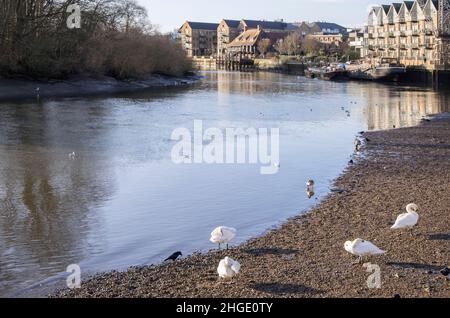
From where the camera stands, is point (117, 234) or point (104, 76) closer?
point (117, 234)

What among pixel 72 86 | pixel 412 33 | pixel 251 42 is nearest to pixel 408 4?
pixel 412 33

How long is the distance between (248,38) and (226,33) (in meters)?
16.2

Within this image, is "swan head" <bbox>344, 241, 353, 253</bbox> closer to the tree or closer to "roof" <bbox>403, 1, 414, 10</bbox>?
the tree

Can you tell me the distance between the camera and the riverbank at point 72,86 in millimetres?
48531

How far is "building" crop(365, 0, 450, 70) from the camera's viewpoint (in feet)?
262

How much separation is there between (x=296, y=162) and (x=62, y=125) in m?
13.1

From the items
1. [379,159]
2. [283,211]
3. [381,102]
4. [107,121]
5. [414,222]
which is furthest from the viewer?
[381,102]

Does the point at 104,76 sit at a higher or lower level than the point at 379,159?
higher

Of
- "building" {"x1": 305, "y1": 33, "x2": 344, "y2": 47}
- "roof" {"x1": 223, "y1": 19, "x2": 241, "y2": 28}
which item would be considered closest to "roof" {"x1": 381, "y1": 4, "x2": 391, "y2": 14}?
"building" {"x1": 305, "y1": 33, "x2": 344, "y2": 47}

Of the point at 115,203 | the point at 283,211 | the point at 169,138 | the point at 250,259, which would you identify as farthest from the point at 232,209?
the point at 169,138

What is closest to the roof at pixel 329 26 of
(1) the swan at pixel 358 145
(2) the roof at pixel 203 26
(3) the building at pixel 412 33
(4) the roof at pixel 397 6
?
(2) the roof at pixel 203 26

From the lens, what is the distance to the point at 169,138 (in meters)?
24.8

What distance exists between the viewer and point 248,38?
164 m
